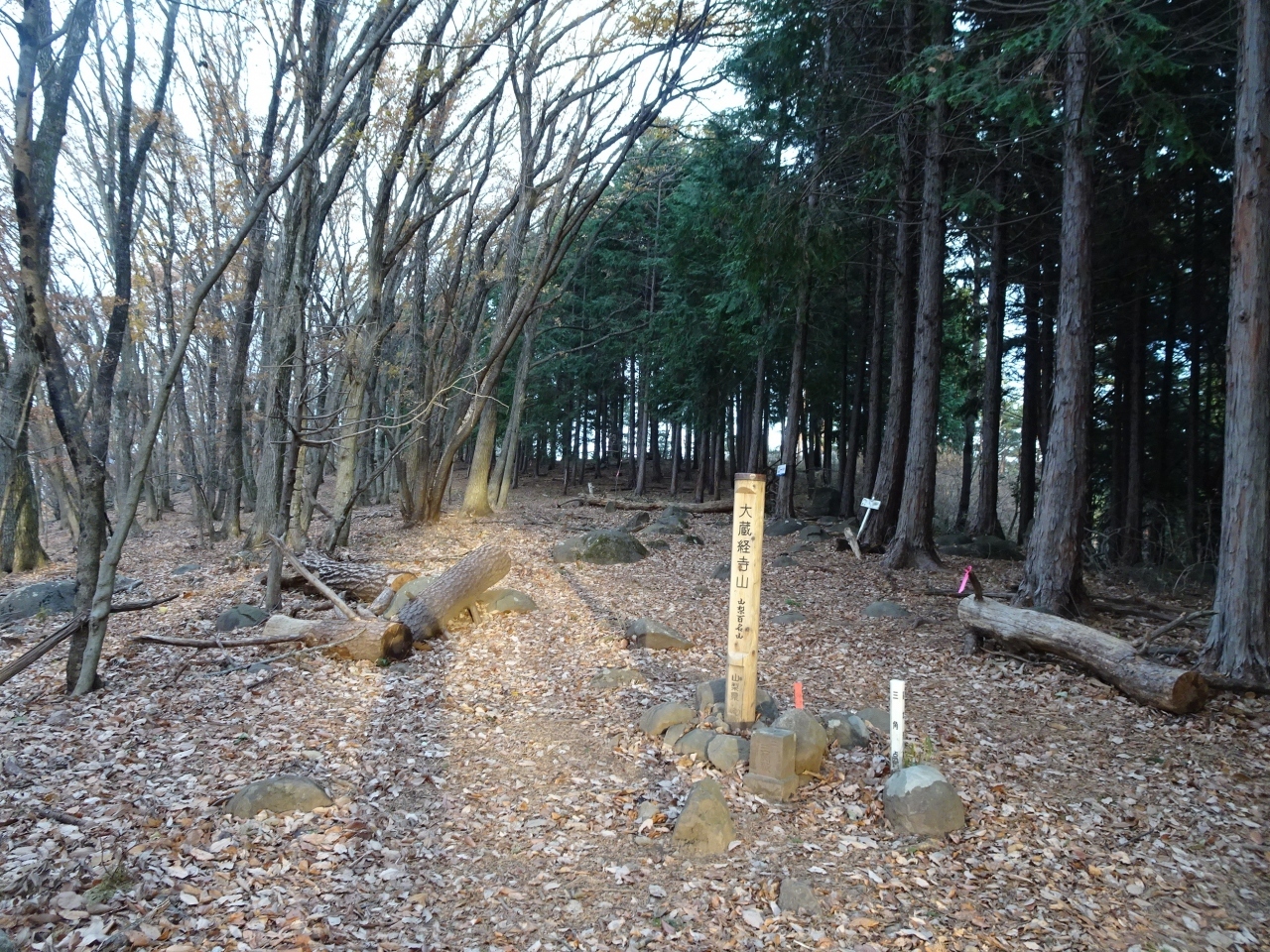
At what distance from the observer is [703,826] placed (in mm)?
4488

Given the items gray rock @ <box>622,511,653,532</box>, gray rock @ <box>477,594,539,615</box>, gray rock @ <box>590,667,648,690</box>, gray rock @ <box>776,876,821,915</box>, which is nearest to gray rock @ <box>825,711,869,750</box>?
gray rock @ <box>776,876,821,915</box>

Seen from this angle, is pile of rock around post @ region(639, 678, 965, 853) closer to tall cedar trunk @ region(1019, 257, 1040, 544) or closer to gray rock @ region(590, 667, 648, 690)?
gray rock @ region(590, 667, 648, 690)

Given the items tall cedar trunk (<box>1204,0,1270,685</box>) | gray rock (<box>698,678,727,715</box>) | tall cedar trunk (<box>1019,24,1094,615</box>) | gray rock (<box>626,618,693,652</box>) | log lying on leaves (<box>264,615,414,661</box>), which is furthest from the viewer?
tall cedar trunk (<box>1019,24,1094,615</box>)

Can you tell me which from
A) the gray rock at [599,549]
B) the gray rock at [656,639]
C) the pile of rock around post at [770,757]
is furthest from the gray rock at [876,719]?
the gray rock at [599,549]

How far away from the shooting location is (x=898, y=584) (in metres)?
11.1

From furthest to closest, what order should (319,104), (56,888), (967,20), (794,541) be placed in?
(794,541)
(967,20)
(319,104)
(56,888)

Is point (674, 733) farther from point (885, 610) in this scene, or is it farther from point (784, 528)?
point (784, 528)

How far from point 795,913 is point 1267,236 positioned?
7.06 m

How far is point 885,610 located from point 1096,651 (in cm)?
300

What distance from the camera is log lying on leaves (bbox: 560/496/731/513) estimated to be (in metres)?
19.6

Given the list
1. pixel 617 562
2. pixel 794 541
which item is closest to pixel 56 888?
pixel 617 562

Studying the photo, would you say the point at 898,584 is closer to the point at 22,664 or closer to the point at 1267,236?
the point at 1267,236

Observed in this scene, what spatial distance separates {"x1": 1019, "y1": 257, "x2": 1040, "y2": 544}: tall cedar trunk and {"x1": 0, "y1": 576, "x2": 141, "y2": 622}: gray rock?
1717 centimetres

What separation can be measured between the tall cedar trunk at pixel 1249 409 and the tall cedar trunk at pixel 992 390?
24.7ft
